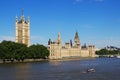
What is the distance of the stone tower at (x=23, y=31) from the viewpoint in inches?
6181

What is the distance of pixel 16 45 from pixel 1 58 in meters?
8.04

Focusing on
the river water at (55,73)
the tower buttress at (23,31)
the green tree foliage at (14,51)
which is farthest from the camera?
the tower buttress at (23,31)

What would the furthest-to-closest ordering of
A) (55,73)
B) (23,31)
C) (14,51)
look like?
(23,31) < (14,51) < (55,73)

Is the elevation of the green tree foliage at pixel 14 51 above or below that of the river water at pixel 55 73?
above

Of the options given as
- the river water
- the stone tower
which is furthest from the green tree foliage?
the river water

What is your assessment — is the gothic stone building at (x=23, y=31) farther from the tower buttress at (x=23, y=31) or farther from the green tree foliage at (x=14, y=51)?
the green tree foliage at (x=14, y=51)

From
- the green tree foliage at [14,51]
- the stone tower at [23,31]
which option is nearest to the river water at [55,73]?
the green tree foliage at [14,51]

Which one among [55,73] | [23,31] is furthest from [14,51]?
[55,73]

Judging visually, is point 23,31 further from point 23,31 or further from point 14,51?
point 14,51

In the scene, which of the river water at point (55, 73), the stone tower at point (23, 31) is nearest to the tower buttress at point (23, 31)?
the stone tower at point (23, 31)

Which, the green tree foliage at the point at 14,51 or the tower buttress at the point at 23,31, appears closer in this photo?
the green tree foliage at the point at 14,51

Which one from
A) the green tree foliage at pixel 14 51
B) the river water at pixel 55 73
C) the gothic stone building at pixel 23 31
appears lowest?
the river water at pixel 55 73

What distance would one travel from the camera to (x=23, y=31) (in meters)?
158

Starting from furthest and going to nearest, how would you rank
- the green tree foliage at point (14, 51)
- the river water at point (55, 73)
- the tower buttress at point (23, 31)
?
the tower buttress at point (23, 31)
the green tree foliage at point (14, 51)
the river water at point (55, 73)
